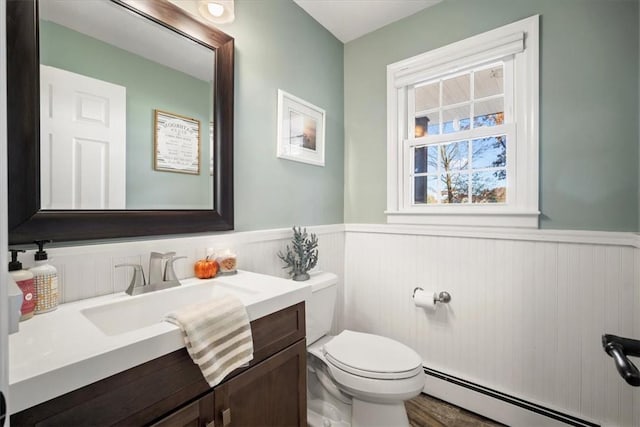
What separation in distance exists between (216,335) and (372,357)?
89cm

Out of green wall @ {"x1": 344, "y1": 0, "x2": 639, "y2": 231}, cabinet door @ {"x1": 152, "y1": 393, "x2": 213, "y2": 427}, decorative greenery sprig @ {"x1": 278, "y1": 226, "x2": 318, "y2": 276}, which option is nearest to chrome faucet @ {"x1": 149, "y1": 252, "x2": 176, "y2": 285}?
cabinet door @ {"x1": 152, "y1": 393, "x2": 213, "y2": 427}

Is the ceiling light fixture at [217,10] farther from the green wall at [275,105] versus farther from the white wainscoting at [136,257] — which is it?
the white wainscoting at [136,257]

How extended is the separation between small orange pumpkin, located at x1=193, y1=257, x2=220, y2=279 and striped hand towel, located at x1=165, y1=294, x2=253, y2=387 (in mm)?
434

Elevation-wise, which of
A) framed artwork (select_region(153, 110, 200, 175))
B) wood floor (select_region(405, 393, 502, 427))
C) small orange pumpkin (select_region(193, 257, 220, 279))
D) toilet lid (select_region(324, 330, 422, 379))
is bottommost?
wood floor (select_region(405, 393, 502, 427))

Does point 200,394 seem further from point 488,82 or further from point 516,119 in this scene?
point 488,82

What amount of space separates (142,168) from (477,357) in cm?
199

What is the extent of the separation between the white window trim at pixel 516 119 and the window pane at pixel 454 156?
25cm

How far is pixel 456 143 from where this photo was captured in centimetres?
190

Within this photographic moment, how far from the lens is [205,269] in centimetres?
129

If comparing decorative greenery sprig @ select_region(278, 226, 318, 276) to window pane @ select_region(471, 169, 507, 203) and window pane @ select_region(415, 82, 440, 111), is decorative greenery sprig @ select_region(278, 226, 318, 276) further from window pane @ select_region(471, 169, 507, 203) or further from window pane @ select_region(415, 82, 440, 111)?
Answer: window pane @ select_region(415, 82, 440, 111)

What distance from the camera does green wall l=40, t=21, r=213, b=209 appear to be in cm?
100

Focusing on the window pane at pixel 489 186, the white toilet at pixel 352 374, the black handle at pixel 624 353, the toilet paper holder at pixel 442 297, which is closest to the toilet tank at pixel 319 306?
the white toilet at pixel 352 374

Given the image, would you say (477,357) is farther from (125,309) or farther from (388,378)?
(125,309)

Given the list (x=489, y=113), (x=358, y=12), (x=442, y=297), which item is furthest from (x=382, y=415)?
(x=358, y=12)
